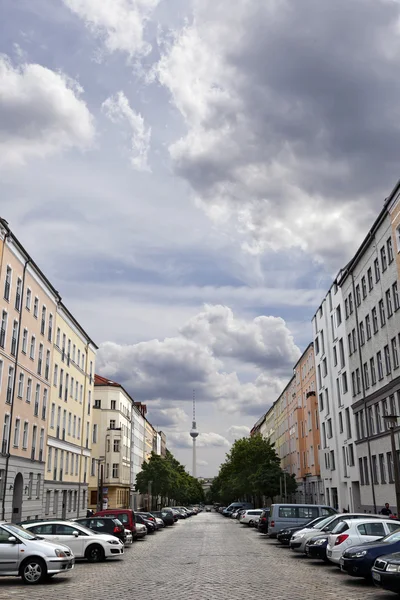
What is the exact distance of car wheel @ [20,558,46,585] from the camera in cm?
1661

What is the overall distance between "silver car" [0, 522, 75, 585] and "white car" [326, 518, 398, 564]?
25.9 ft

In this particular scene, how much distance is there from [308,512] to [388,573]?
67.1 feet

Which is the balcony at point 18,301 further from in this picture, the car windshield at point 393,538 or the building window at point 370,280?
the car windshield at point 393,538

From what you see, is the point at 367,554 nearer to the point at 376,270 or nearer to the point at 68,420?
the point at 376,270

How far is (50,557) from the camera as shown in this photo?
16766 millimetres

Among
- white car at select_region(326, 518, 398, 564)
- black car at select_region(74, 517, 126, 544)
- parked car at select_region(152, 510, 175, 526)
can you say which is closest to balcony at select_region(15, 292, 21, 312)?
black car at select_region(74, 517, 126, 544)

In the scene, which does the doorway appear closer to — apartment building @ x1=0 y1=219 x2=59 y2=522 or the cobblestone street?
apartment building @ x1=0 y1=219 x2=59 y2=522

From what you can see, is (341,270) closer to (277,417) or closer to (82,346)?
(82,346)

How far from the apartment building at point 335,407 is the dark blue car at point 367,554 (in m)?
31.6

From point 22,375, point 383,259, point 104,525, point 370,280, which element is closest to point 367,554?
point 104,525

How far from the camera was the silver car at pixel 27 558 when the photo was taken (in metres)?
16.4

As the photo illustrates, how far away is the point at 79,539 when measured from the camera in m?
22.5

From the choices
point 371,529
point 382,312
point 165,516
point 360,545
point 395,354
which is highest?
point 382,312

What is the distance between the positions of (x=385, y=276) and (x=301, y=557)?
1900 centimetres
